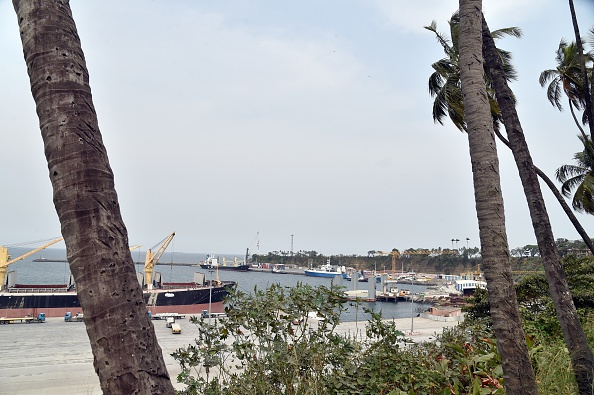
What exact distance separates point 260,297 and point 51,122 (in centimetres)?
222

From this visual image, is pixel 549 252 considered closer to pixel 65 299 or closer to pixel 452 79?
pixel 452 79

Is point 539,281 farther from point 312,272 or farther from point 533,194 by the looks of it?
point 312,272

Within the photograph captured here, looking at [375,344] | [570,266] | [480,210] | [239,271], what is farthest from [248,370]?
[239,271]

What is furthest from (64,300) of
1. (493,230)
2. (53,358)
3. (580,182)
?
(493,230)

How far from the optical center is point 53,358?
2098 cm

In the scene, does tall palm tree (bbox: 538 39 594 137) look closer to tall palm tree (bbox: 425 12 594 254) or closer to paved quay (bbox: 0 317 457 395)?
tall palm tree (bbox: 425 12 594 254)

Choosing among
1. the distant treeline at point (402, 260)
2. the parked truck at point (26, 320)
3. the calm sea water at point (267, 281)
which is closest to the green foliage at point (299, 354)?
the calm sea water at point (267, 281)

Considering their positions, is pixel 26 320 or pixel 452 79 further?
pixel 26 320

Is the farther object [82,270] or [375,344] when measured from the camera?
[375,344]

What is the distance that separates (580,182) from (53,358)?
23.0 meters

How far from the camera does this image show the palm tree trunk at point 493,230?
9.09 feet

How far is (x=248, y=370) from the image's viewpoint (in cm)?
352

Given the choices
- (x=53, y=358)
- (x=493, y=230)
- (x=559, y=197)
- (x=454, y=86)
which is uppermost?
(x=454, y=86)

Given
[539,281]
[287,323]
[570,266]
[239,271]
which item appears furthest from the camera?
[239,271]
